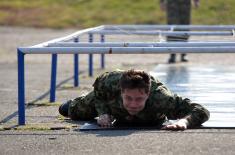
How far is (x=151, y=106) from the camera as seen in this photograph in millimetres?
7211

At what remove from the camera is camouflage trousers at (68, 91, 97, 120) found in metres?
7.75

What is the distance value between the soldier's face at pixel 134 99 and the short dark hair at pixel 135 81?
37 mm

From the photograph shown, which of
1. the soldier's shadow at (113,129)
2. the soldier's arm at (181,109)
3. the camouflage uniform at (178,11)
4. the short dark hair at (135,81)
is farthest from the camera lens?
the camouflage uniform at (178,11)

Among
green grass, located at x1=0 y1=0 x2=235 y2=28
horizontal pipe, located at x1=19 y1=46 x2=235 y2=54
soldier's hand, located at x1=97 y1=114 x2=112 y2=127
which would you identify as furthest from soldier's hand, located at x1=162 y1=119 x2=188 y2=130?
green grass, located at x1=0 y1=0 x2=235 y2=28

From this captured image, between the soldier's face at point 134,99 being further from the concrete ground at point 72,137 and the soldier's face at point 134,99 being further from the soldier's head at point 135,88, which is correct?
the concrete ground at point 72,137

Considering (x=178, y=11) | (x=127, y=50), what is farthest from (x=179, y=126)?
(x=178, y=11)

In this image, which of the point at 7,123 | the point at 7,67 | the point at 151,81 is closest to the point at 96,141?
the point at 151,81

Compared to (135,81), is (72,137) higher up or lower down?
lower down

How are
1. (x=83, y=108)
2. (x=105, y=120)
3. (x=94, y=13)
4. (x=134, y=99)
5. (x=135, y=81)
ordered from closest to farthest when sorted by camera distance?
1. (x=135, y=81)
2. (x=134, y=99)
3. (x=105, y=120)
4. (x=83, y=108)
5. (x=94, y=13)

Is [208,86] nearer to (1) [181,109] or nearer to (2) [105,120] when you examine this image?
(1) [181,109]

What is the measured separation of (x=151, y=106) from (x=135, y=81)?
42 centimetres

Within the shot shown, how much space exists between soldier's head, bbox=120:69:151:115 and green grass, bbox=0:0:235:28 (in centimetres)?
2190

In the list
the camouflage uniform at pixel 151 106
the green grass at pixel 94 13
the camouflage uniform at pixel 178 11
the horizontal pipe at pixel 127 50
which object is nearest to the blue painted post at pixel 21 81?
the horizontal pipe at pixel 127 50

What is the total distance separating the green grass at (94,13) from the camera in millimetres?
30625
